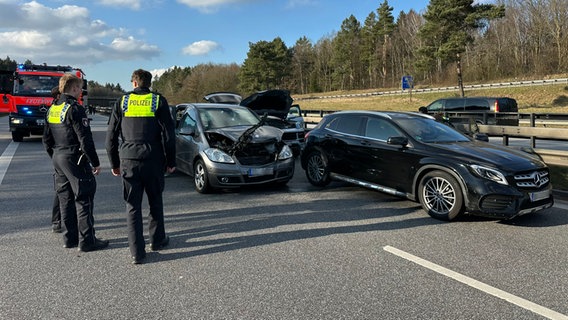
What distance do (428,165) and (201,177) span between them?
394 centimetres

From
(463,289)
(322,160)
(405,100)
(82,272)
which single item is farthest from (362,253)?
(405,100)

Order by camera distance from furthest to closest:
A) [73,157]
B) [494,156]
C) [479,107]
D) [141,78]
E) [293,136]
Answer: [479,107]
[293,136]
[494,156]
[73,157]
[141,78]

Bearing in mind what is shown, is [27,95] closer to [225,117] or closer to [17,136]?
[17,136]

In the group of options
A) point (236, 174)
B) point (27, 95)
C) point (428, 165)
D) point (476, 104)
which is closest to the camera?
point (428, 165)

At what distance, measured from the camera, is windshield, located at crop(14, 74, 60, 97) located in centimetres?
1562

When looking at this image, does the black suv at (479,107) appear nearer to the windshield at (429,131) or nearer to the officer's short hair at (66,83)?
the windshield at (429,131)

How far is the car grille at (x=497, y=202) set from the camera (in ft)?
17.3

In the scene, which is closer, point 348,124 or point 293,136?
point 348,124

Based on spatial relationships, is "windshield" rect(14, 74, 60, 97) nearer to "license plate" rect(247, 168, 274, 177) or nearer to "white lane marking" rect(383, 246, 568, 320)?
"license plate" rect(247, 168, 274, 177)

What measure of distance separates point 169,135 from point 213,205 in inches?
99.2

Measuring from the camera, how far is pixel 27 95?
15.5m

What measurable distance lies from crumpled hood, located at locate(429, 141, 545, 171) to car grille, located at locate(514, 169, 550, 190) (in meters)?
0.08

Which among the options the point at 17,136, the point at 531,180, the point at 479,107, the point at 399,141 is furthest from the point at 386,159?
the point at 479,107

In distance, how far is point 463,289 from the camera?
3.63 m
